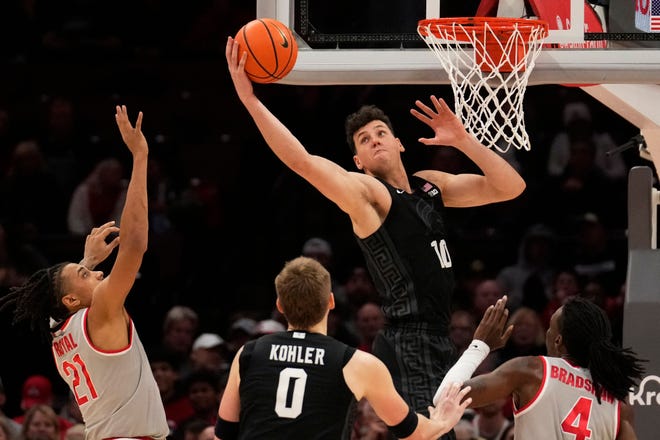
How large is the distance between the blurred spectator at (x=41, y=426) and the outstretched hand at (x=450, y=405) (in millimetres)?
4142

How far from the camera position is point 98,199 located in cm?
1129

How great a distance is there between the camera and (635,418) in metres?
6.80

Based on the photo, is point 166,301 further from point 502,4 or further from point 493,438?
point 502,4

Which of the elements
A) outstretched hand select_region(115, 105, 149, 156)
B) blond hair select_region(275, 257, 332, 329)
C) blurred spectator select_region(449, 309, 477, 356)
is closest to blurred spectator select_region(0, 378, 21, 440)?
blurred spectator select_region(449, 309, 477, 356)

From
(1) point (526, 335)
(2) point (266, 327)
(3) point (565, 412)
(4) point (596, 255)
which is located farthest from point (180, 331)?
(3) point (565, 412)

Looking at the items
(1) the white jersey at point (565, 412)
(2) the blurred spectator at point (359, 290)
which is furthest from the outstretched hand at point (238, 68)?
(2) the blurred spectator at point (359, 290)

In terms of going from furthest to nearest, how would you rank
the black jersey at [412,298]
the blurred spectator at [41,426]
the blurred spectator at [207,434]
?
the blurred spectator at [41,426], the blurred spectator at [207,434], the black jersey at [412,298]

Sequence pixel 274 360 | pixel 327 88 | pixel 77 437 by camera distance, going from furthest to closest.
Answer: pixel 327 88, pixel 77 437, pixel 274 360

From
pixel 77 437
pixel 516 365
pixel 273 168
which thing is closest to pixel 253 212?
pixel 273 168

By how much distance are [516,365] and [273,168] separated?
653 cm

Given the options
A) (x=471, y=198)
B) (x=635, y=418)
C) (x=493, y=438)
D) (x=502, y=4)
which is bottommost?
(x=493, y=438)

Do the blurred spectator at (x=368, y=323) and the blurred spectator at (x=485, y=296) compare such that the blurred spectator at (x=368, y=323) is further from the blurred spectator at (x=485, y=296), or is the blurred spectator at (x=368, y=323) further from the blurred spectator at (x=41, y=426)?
the blurred spectator at (x=41, y=426)

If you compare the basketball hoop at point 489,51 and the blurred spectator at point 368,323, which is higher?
the basketball hoop at point 489,51

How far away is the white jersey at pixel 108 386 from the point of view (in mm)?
5723
